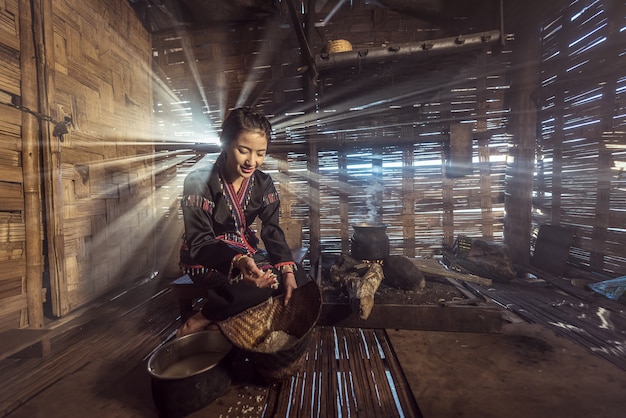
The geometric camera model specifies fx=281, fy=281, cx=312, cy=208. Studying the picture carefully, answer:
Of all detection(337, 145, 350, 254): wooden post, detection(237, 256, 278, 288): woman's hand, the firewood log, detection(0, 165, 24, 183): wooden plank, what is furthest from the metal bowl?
detection(337, 145, 350, 254): wooden post

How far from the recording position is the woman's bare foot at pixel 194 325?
249 centimetres

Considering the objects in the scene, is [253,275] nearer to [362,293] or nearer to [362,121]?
[362,293]

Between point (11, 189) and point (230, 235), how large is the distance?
2470 mm

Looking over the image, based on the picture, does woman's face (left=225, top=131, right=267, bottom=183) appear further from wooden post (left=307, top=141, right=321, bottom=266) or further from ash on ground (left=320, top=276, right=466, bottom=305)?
wooden post (left=307, top=141, right=321, bottom=266)

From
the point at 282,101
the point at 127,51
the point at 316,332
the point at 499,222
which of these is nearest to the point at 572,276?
the point at 499,222

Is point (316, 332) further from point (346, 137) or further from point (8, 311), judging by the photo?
point (346, 137)

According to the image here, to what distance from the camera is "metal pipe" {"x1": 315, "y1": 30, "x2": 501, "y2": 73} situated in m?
4.37

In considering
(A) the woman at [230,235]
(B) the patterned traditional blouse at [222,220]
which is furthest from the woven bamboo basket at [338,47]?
(B) the patterned traditional blouse at [222,220]

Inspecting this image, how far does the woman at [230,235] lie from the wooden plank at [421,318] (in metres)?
0.73

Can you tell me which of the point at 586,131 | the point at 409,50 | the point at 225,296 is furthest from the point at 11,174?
the point at 586,131

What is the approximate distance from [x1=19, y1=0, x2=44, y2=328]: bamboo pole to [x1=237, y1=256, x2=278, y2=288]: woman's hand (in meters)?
2.68

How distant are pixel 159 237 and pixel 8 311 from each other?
2.85 meters

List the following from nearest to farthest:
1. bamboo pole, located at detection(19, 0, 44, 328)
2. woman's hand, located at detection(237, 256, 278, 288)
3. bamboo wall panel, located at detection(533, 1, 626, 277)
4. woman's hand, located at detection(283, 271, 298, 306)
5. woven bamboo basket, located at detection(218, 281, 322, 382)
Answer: woven bamboo basket, located at detection(218, 281, 322, 382) < woman's hand, located at detection(237, 256, 278, 288) < woman's hand, located at detection(283, 271, 298, 306) < bamboo pole, located at detection(19, 0, 44, 328) < bamboo wall panel, located at detection(533, 1, 626, 277)

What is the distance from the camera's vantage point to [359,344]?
2.90m
